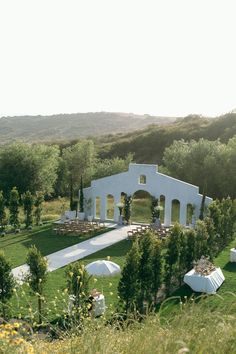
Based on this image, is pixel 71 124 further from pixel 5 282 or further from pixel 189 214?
pixel 5 282

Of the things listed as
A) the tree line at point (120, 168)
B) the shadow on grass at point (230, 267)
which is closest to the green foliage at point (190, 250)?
the shadow on grass at point (230, 267)

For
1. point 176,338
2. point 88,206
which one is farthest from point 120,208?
point 176,338

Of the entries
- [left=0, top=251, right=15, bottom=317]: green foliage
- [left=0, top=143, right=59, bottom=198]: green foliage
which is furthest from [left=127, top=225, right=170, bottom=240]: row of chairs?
[left=0, top=143, right=59, bottom=198]: green foliage

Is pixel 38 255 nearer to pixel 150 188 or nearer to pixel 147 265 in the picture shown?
pixel 147 265

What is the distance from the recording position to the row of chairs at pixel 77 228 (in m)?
27.6

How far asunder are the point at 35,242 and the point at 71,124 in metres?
127

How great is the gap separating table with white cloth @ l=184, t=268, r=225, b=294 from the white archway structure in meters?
11.5

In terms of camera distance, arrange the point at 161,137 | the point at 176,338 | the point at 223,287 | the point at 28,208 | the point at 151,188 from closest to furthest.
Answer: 1. the point at 176,338
2. the point at 223,287
3. the point at 28,208
4. the point at 151,188
5. the point at 161,137

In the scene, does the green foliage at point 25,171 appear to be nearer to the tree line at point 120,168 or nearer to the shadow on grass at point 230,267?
the tree line at point 120,168

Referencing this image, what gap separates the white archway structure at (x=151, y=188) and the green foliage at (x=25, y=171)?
39.6 ft

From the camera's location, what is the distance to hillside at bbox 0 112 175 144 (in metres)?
135

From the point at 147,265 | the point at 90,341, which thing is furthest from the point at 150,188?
the point at 90,341

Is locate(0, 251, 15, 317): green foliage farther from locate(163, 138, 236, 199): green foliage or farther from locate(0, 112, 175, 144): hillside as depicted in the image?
locate(0, 112, 175, 144): hillside

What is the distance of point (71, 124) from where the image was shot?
151m
